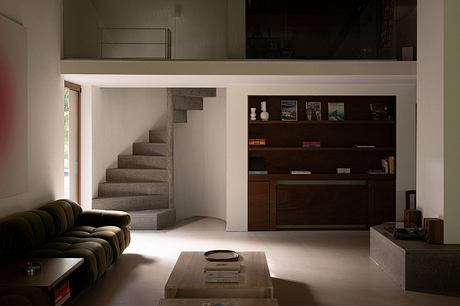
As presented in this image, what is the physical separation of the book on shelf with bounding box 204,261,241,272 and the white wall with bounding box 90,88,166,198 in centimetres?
472

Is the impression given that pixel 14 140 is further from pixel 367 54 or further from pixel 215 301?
pixel 367 54

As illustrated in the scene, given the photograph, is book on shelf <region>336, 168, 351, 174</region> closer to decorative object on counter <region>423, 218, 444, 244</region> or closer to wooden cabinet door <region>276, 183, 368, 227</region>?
wooden cabinet door <region>276, 183, 368, 227</region>

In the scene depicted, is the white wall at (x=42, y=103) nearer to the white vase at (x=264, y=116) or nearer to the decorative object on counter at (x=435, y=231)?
the white vase at (x=264, y=116)

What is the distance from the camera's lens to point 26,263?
4508 mm

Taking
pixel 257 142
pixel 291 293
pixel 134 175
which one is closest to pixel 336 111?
pixel 257 142

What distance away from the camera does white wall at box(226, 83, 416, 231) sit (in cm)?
887

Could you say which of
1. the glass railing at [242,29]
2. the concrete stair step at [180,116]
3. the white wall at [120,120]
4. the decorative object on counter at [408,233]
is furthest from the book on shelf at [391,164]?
the white wall at [120,120]

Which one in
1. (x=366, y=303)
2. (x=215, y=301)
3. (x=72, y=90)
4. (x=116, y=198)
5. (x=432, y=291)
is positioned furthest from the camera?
(x=116, y=198)

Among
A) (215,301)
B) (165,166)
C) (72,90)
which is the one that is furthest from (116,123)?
(215,301)

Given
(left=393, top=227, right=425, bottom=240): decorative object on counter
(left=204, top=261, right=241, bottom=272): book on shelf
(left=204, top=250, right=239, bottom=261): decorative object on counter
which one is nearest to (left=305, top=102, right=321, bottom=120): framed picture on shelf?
(left=393, top=227, right=425, bottom=240): decorative object on counter

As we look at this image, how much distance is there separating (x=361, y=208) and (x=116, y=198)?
150 inches

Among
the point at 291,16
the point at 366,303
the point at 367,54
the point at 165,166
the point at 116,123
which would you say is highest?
the point at 291,16

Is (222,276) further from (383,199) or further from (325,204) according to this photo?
(383,199)

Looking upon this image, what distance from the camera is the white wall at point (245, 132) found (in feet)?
29.1
